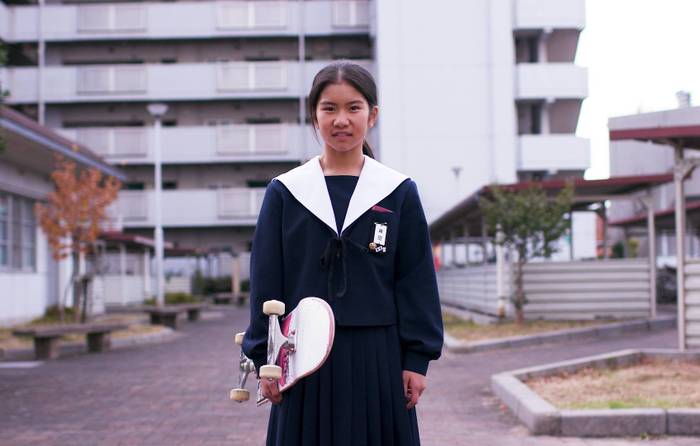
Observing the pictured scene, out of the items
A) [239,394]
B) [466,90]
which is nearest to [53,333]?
[239,394]

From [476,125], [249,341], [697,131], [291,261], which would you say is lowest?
[249,341]

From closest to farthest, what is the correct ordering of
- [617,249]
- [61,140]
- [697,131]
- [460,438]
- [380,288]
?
1. [380,288]
2. [460,438]
3. [697,131]
4. [61,140]
5. [617,249]

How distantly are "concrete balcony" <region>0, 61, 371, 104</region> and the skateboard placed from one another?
33.5m

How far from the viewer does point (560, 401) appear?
705 centimetres

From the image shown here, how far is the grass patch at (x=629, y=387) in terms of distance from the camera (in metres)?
6.70

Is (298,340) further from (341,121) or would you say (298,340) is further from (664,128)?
(664,128)

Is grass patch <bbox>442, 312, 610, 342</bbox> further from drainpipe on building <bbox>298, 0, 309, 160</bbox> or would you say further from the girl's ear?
drainpipe on building <bbox>298, 0, 309, 160</bbox>

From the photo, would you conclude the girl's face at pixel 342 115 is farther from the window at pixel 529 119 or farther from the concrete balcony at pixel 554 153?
the window at pixel 529 119

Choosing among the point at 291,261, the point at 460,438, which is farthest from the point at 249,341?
the point at 460,438

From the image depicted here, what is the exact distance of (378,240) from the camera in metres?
3.07

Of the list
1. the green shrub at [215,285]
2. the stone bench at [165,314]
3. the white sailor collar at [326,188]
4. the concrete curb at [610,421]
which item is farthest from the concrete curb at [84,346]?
the green shrub at [215,285]

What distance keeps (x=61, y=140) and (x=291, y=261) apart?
1492cm

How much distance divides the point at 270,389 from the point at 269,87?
3388 centimetres

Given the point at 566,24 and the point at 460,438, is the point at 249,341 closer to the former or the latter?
the point at 460,438
